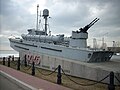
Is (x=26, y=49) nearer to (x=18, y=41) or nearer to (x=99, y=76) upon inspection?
(x=18, y=41)

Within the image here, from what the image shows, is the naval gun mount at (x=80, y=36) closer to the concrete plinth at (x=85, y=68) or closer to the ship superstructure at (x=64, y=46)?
the ship superstructure at (x=64, y=46)

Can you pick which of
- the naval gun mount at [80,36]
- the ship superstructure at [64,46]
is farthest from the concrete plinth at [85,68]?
the naval gun mount at [80,36]

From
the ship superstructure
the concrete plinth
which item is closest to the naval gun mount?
the ship superstructure

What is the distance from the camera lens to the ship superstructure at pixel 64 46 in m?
17.9

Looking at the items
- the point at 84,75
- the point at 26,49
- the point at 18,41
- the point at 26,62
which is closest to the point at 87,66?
the point at 84,75

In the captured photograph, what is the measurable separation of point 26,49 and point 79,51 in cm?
1027

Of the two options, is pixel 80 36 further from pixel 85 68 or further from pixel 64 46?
pixel 85 68

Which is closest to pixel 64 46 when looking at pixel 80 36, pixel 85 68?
pixel 80 36

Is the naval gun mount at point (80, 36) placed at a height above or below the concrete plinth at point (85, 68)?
above

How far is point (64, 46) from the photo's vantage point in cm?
1984

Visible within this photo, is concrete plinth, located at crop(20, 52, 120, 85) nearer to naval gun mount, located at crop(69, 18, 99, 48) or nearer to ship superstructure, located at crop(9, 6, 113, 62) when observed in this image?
ship superstructure, located at crop(9, 6, 113, 62)

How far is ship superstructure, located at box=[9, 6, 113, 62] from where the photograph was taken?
17.9 metres

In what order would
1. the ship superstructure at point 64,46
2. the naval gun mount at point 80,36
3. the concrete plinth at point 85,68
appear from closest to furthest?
the concrete plinth at point 85,68 → the ship superstructure at point 64,46 → the naval gun mount at point 80,36

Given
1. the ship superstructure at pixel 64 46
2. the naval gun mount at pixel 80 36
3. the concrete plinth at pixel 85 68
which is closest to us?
the concrete plinth at pixel 85 68
